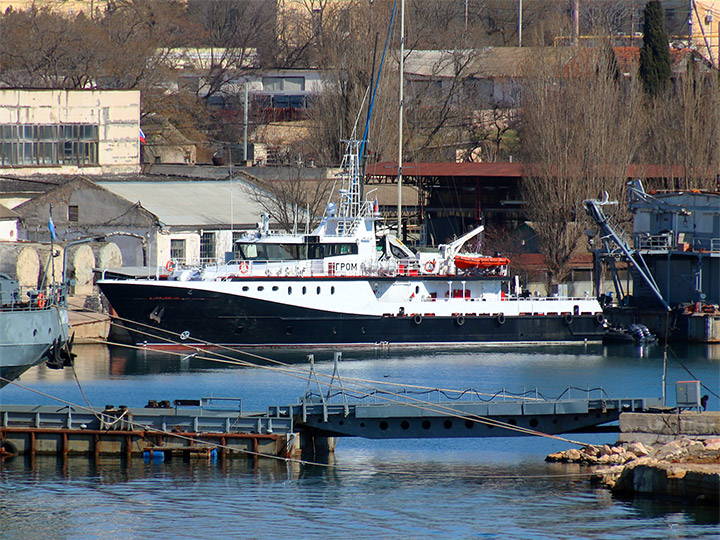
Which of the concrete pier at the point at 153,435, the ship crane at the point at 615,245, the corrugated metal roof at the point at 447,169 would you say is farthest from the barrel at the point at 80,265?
the concrete pier at the point at 153,435

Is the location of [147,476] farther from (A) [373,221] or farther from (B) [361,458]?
(A) [373,221]

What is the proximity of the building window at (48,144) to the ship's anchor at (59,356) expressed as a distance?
37.3 m

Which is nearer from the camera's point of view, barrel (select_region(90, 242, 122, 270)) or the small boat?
the small boat

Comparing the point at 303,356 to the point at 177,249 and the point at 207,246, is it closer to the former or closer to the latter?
the point at 177,249

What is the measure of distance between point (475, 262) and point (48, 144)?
95.5ft

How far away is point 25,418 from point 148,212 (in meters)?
26.7

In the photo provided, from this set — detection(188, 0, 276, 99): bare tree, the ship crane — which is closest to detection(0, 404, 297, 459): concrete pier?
the ship crane

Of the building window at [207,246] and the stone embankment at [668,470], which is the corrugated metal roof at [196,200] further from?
the stone embankment at [668,470]

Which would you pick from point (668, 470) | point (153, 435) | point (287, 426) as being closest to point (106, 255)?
point (153, 435)

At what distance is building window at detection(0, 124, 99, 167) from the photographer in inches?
2547

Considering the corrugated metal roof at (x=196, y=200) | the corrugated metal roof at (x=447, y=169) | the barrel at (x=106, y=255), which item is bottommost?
the barrel at (x=106, y=255)

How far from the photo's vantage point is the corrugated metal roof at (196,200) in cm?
5491

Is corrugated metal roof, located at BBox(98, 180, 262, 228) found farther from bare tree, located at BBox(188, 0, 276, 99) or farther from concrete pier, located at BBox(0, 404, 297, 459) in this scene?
bare tree, located at BBox(188, 0, 276, 99)

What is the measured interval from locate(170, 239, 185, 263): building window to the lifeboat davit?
13.8 meters
